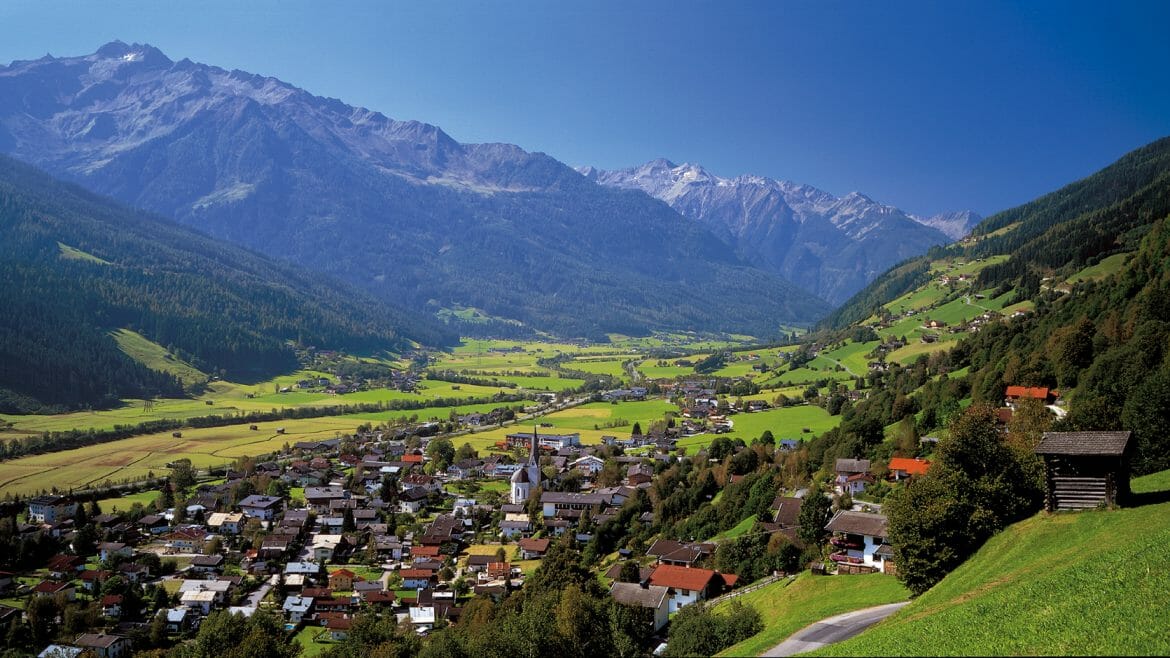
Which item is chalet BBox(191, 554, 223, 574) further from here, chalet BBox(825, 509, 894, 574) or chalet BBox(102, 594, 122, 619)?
chalet BBox(825, 509, 894, 574)

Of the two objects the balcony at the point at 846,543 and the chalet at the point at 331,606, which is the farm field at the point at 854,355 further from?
the chalet at the point at 331,606

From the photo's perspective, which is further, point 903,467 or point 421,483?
point 421,483

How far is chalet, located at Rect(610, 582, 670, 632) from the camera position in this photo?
3512 centimetres

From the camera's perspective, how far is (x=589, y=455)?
8612 centimetres

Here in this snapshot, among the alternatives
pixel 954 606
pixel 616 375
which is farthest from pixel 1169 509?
pixel 616 375

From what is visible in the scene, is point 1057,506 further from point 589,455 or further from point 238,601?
point 589,455

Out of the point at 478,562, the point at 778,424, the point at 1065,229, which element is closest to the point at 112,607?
the point at 478,562

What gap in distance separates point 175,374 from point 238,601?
11870cm

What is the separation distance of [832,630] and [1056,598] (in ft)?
25.6

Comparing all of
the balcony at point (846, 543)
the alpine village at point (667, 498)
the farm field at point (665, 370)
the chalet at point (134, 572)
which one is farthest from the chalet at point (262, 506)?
the farm field at point (665, 370)

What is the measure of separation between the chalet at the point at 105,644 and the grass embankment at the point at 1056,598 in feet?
130

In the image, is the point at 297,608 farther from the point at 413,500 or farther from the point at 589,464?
the point at 589,464

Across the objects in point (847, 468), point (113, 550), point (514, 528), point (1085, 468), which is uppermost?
point (1085, 468)

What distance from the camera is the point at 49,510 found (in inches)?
2525
